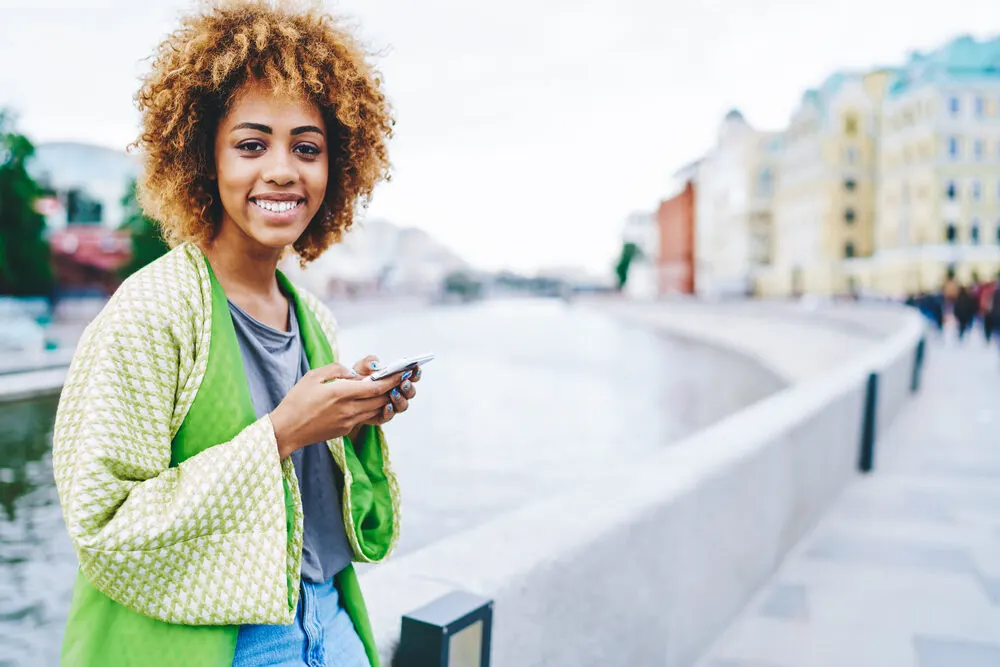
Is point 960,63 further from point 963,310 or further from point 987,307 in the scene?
point 987,307

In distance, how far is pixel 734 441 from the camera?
516cm

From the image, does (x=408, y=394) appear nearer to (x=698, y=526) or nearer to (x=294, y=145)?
(x=294, y=145)

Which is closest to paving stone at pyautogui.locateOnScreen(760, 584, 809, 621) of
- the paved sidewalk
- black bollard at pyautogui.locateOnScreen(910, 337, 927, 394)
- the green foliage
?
the paved sidewalk

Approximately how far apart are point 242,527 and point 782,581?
4571 mm

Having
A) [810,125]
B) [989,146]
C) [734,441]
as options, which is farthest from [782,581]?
[810,125]

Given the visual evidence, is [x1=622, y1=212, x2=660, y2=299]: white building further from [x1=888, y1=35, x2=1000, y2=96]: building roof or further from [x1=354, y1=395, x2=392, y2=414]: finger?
[x1=354, y1=395, x2=392, y2=414]: finger

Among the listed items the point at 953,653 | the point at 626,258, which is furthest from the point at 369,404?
the point at 626,258

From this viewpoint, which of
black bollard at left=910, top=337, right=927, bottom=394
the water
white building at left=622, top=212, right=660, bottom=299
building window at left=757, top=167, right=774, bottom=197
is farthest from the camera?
white building at left=622, top=212, right=660, bottom=299

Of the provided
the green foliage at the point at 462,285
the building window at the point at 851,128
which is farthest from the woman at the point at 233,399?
the green foliage at the point at 462,285

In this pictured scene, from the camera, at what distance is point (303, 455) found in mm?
1850

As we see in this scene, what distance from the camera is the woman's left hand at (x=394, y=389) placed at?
5.51 ft

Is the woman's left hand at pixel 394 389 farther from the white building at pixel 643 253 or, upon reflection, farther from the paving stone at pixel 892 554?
the white building at pixel 643 253

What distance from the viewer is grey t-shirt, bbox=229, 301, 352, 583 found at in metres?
1.72

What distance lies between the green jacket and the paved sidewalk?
3245mm
